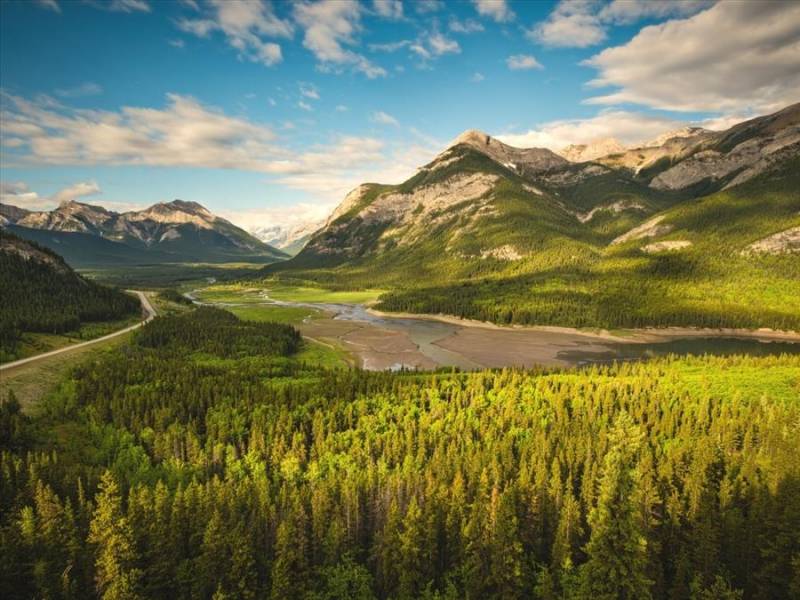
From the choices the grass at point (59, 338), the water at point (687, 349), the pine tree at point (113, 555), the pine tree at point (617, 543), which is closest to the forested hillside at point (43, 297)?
the grass at point (59, 338)

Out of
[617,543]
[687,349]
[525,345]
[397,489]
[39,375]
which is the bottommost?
[397,489]

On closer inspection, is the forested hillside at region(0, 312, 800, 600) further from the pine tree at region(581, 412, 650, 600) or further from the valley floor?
the valley floor

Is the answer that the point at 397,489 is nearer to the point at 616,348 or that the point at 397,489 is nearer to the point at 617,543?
the point at 617,543

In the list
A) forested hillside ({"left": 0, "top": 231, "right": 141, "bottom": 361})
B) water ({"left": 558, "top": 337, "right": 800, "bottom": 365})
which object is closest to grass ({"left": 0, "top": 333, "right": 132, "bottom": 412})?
forested hillside ({"left": 0, "top": 231, "right": 141, "bottom": 361})

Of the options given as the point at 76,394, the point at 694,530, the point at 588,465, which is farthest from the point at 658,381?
the point at 76,394

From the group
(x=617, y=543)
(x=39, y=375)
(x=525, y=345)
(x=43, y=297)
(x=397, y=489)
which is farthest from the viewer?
(x=525, y=345)

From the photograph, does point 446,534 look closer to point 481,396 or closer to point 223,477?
point 223,477

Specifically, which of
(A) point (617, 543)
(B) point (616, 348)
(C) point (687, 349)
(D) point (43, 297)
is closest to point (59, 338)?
(D) point (43, 297)

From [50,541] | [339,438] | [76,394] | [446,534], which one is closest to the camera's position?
[50,541]
